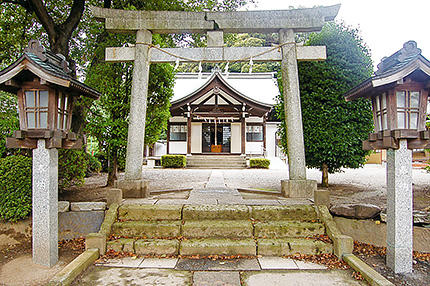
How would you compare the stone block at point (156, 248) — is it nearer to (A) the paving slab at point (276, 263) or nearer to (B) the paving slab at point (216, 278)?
(B) the paving slab at point (216, 278)

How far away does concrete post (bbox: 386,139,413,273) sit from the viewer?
3547mm

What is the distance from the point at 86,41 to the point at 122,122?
4.31m

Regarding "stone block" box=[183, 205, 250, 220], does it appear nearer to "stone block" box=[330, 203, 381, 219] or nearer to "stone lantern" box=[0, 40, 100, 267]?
"stone block" box=[330, 203, 381, 219]

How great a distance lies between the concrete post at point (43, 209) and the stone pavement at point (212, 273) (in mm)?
831

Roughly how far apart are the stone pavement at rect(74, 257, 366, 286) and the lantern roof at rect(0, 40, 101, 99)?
9.16ft

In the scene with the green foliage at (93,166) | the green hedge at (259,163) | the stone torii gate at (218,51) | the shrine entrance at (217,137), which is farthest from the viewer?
the shrine entrance at (217,137)

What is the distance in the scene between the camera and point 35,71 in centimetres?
362

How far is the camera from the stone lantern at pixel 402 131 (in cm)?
355

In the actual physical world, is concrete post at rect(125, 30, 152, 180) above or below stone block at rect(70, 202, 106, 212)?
above

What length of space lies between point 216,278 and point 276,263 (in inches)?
38.8

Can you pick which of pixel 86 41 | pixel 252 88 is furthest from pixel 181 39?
pixel 252 88

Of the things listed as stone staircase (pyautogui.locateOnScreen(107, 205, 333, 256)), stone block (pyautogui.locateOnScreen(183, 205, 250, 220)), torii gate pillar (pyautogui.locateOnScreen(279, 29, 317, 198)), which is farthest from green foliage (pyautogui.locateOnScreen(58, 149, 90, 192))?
torii gate pillar (pyautogui.locateOnScreen(279, 29, 317, 198))

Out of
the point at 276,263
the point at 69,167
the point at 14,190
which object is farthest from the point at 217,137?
the point at 276,263

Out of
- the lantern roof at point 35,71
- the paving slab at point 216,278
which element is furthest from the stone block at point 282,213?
the lantern roof at point 35,71
